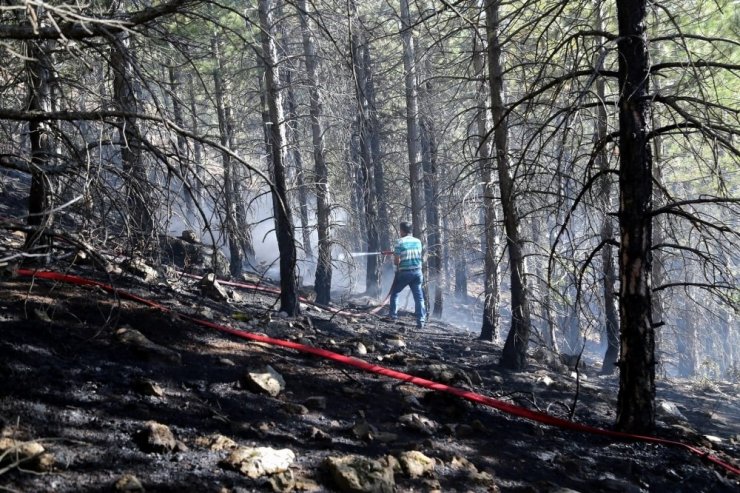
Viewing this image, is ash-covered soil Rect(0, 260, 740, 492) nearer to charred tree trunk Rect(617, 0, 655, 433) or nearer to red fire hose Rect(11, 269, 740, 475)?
red fire hose Rect(11, 269, 740, 475)

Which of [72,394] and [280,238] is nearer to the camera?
[72,394]

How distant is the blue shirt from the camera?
39.6ft

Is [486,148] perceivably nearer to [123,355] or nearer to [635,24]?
[635,24]

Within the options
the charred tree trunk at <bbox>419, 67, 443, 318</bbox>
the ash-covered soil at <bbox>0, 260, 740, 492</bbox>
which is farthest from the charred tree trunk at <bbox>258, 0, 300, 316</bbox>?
the charred tree trunk at <bbox>419, 67, 443, 318</bbox>

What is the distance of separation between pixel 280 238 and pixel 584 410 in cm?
494

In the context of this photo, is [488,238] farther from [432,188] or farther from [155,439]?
[432,188]

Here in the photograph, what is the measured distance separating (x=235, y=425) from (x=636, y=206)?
11.1ft

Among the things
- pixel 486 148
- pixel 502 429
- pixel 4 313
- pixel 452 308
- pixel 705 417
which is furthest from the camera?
pixel 452 308

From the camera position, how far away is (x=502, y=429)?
479 cm

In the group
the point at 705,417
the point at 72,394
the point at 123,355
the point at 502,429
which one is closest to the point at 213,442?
the point at 72,394

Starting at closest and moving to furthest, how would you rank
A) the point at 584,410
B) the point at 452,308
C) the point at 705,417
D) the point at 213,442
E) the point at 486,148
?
the point at 213,442, the point at 584,410, the point at 705,417, the point at 486,148, the point at 452,308

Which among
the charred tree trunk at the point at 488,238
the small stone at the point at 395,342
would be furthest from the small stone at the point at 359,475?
the charred tree trunk at the point at 488,238

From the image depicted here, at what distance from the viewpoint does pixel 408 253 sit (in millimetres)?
12117

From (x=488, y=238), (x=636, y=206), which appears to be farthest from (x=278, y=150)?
(x=636, y=206)
